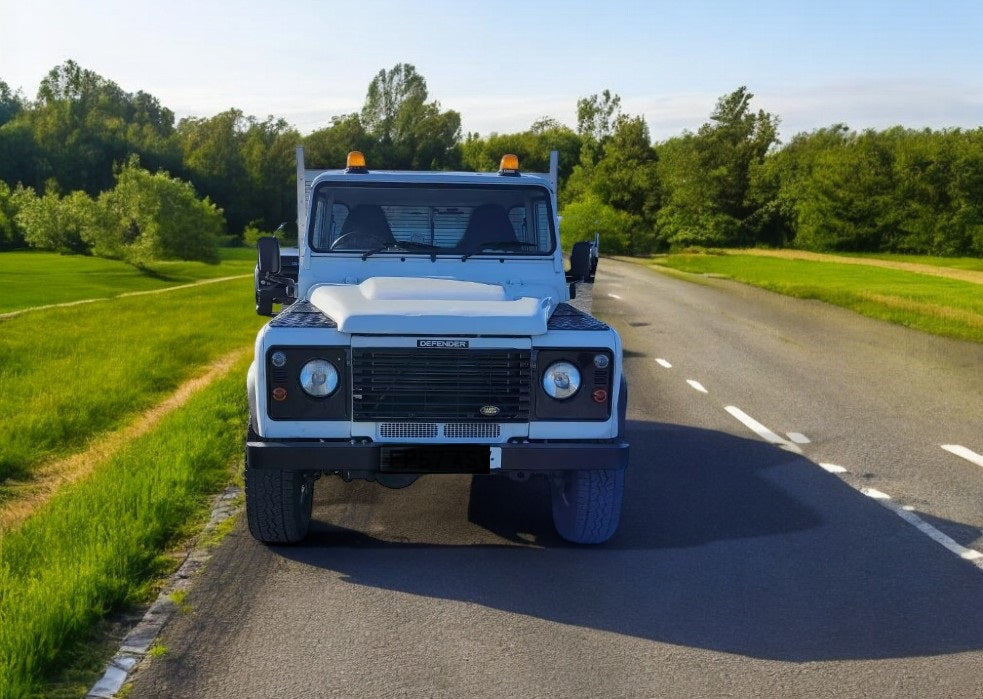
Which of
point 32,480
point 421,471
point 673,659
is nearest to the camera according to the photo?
point 673,659

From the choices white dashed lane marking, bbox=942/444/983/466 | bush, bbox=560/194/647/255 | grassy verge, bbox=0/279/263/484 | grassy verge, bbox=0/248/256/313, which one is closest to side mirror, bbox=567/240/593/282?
white dashed lane marking, bbox=942/444/983/466

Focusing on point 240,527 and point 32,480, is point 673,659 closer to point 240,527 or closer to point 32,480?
point 240,527

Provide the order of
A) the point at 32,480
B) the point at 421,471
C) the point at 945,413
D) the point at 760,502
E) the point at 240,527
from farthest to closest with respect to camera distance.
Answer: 1. the point at 945,413
2. the point at 32,480
3. the point at 760,502
4. the point at 240,527
5. the point at 421,471

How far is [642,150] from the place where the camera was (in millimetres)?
107188

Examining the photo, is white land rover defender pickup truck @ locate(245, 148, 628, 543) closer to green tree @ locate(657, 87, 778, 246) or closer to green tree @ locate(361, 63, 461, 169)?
green tree @ locate(657, 87, 778, 246)

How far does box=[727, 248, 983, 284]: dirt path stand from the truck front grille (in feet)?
152

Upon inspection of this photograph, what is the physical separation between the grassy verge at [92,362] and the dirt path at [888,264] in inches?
1357

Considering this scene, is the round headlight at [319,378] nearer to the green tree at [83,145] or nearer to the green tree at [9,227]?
the green tree at [9,227]

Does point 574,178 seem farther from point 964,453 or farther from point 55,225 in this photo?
point 964,453

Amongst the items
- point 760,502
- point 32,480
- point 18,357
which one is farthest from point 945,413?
point 18,357

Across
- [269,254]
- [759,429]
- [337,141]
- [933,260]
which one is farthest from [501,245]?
[337,141]

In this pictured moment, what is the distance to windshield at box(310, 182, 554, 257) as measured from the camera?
783cm

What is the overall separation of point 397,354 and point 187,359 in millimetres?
14221

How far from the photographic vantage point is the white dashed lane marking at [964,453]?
9.22m
